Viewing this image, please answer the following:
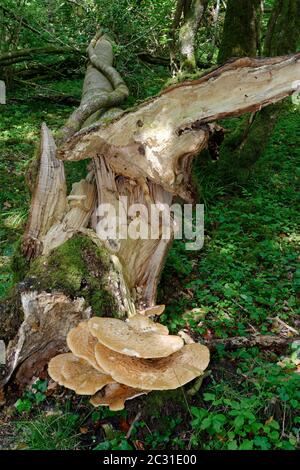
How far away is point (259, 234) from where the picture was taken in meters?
5.62

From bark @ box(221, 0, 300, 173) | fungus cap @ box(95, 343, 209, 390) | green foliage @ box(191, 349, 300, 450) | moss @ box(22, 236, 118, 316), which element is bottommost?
green foliage @ box(191, 349, 300, 450)

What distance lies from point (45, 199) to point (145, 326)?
5.17ft

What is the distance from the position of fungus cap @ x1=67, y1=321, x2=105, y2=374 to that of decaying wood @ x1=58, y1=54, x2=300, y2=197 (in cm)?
141

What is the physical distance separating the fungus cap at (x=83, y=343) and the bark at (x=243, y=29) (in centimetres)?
527

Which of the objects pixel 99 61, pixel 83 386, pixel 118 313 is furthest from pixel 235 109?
pixel 99 61

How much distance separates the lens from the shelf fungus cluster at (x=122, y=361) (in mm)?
2574

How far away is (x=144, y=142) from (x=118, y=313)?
53.5 inches

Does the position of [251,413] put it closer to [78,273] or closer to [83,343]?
[83,343]

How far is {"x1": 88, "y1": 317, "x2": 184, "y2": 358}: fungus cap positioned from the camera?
101 inches

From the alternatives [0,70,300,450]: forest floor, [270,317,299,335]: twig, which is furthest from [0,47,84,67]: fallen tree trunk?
[270,317,299,335]: twig

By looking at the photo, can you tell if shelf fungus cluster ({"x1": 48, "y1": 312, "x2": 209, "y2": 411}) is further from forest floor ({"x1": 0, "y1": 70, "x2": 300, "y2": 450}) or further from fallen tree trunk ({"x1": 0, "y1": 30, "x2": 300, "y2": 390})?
fallen tree trunk ({"x1": 0, "y1": 30, "x2": 300, "y2": 390})

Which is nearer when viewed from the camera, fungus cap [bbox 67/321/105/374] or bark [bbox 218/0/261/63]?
fungus cap [bbox 67/321/105/374]

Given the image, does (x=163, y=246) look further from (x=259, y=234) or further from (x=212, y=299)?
(x=259, y=234)

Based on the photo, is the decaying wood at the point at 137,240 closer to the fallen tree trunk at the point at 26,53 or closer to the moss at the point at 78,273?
the moss at the point at 78,273
